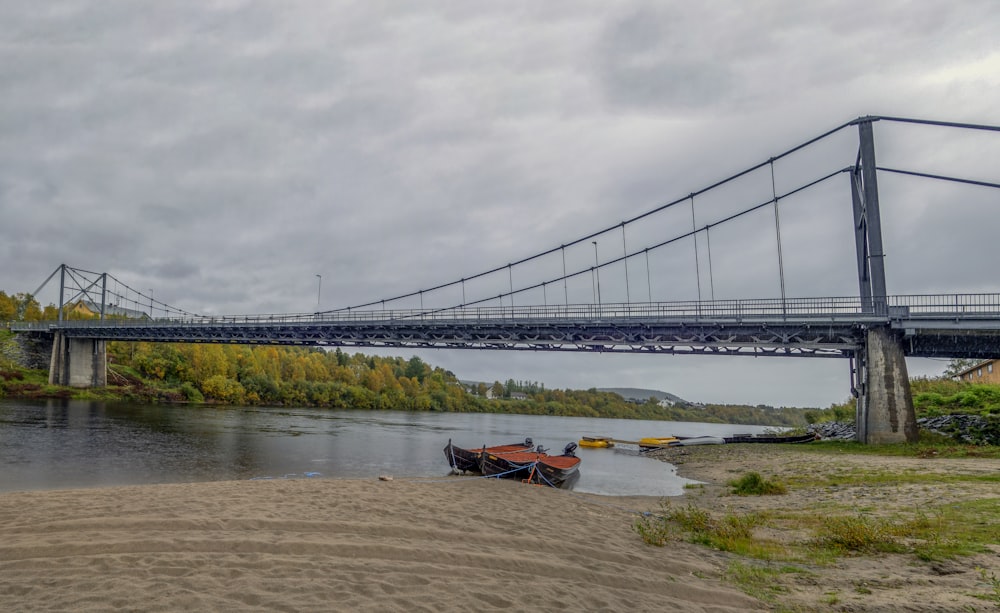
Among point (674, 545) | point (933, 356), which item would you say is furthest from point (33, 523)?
point (933, 356)

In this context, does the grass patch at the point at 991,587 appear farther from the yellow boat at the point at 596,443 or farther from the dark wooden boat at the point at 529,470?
the yellow boat at the point at 596,443

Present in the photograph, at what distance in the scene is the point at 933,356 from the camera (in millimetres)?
30234

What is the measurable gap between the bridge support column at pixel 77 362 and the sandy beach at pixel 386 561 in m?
72.1

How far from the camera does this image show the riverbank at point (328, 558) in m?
6.57

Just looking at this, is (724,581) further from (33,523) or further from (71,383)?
(71,383)

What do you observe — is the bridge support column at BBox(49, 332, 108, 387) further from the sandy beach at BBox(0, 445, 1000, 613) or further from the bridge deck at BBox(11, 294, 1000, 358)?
the sandy beach at BBox(0, 445, 1000, 613)

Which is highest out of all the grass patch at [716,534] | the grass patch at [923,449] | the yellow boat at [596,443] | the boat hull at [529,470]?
the grass patch at [716,534]

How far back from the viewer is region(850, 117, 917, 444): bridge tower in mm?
27922

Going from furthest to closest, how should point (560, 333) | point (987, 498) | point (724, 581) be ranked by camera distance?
point (560, 333), point (987, 498), point (724, 581)

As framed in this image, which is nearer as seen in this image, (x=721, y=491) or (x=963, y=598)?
(x=963, y=598)

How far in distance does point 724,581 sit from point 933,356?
3105cm

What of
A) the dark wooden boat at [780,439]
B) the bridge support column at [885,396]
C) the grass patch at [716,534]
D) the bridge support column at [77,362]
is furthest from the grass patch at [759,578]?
the bridge support column at [77,362]

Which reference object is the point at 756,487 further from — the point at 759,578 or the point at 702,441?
the point at 702,441

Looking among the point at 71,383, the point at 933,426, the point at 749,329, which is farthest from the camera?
the point at 71,383
